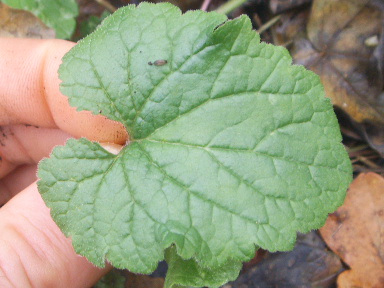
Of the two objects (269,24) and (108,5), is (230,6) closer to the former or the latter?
(269,24)

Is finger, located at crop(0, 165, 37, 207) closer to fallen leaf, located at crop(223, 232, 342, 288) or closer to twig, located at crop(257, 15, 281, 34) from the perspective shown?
fallen leaf, located at crop(223, 232, 342, 288)

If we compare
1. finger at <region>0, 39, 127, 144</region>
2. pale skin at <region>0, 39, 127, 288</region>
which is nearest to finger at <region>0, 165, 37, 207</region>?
pale skin at <region>0, 39, 127, 288</region>

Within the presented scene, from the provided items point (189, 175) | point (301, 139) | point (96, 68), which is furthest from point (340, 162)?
point (96, 68)

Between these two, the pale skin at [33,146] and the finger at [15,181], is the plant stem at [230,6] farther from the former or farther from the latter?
the finger at [15,181]

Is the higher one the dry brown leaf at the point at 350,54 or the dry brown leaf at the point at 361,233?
the dry brown leaf at the point at 350,54

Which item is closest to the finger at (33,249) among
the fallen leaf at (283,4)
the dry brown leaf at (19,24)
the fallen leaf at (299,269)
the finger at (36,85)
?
the finger at (36,85)

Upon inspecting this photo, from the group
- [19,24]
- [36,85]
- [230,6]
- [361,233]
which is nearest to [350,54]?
[230,6]
